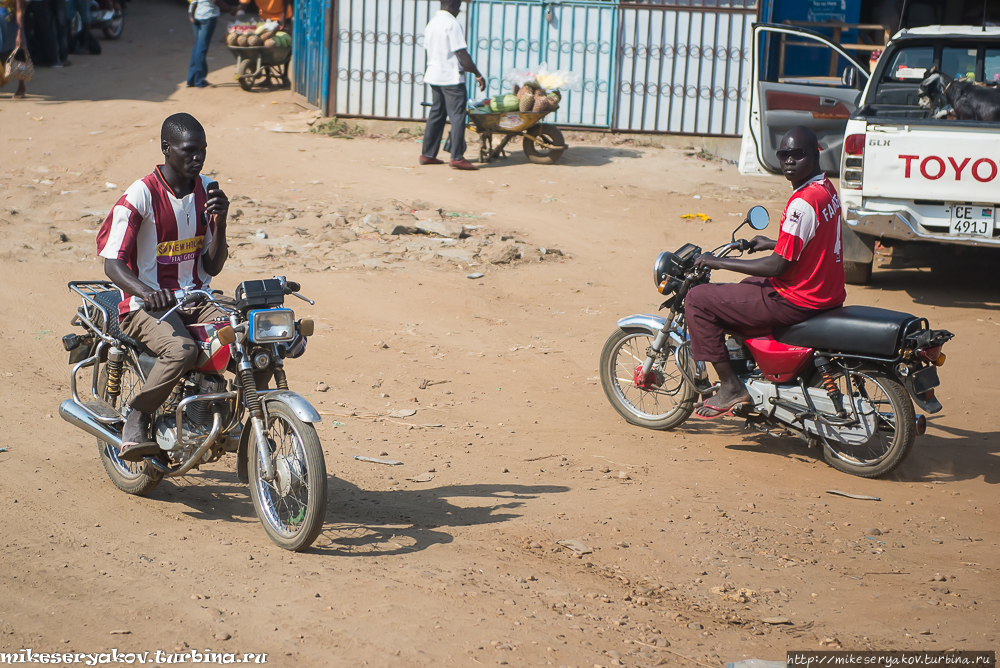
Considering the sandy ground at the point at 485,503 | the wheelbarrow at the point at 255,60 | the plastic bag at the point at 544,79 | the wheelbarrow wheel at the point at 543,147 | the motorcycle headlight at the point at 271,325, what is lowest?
the sandy ground at the point at 485,503

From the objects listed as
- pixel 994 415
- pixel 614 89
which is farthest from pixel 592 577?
pixel 614 89

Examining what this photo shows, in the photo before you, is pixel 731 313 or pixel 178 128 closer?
pixel 178 128

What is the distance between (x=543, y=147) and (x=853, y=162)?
5.69 m

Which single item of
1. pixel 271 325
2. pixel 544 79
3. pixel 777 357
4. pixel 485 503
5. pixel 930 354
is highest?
pixel 544 79

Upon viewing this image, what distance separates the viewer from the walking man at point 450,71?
12.3m

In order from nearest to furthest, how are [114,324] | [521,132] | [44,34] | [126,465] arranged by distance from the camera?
1. [114,324]
2. [126,465]
3. [521,132]
4. [44,34]

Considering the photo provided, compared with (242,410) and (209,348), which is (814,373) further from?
(209,348)

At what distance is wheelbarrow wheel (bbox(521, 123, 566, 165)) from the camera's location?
13.1 meters

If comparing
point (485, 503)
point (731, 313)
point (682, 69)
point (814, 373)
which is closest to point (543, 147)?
point (682, 69)

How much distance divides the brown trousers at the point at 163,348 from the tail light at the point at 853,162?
596 cm

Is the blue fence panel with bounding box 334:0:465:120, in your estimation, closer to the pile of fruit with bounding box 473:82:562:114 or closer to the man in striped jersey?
the pile of fruit with bounding box 473:82:562:114

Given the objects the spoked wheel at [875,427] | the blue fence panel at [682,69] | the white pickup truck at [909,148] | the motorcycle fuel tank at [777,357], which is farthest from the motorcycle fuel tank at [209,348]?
the blue fence panel at [682,69]

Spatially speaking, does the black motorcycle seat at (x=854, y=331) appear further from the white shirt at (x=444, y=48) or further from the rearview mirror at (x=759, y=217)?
the white shirt at (x=444, y=48)

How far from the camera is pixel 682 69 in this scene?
15.0m
